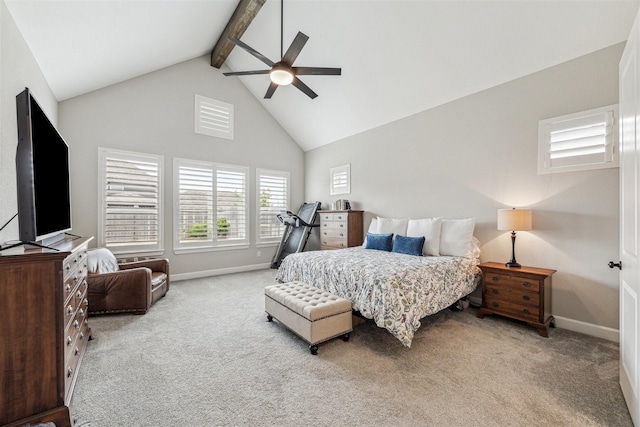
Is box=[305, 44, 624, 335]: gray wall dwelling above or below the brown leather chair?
above

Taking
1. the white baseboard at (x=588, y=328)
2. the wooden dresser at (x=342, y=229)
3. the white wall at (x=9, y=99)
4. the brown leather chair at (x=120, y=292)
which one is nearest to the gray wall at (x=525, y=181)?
the white baseboard at (x=588, y=328)

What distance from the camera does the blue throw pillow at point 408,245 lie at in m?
3.71

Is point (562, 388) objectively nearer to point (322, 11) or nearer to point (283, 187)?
point (322, 11)

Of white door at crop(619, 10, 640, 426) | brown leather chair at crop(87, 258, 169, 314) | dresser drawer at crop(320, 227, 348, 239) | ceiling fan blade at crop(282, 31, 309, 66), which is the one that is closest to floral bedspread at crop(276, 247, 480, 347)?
white door at crop(619, 10, 640, 426)

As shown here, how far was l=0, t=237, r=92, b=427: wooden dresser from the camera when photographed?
1426mm

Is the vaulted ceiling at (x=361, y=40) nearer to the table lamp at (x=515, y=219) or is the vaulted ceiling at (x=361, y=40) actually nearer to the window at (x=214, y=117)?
the window at (x=214, y=117)

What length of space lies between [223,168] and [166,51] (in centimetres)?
219

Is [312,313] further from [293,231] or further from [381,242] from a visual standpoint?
[293,231]

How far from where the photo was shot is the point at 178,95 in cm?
513

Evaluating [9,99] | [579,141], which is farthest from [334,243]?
[9,99]

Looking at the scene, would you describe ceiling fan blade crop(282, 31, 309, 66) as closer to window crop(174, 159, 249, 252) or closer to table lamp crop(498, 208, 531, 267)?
table lamp crop(498, 208, 531, 267)

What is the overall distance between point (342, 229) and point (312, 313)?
3055mm

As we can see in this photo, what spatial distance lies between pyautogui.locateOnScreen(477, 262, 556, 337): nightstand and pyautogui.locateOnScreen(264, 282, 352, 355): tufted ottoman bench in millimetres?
1858

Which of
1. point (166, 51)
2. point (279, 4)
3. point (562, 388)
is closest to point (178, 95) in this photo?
point (166, 51)
